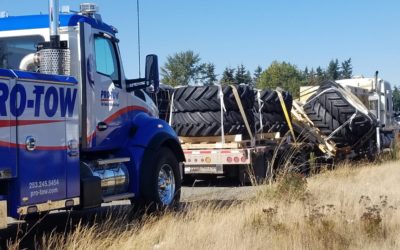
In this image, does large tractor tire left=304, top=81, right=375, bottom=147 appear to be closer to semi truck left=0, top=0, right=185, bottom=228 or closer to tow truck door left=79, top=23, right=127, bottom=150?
semi truck left=0, top=0, right=185, bottom=228

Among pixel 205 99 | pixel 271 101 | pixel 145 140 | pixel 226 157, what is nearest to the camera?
pixel 145 140

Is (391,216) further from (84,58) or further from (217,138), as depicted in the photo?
(217,138)

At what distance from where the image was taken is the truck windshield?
812cm

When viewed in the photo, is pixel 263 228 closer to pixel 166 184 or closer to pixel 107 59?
pixel 166 184

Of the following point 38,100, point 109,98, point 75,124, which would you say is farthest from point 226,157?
Answer: point 38,100

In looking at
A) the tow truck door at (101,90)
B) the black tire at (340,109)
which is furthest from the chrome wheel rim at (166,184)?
the black tire at (340,109)

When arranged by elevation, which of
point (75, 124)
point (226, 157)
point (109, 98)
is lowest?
point (226, 157)

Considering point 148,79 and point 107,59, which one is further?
point 148,79

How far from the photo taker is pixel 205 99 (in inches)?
553

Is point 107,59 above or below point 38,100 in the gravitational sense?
above

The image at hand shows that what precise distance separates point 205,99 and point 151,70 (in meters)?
5.17

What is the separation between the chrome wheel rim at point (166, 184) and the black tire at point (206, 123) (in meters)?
4.38

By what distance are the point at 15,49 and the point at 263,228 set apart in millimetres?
4090

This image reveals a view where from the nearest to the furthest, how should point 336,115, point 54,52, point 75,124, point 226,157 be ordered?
point 75,124
point 54,52
point 226,157
point 336,115
